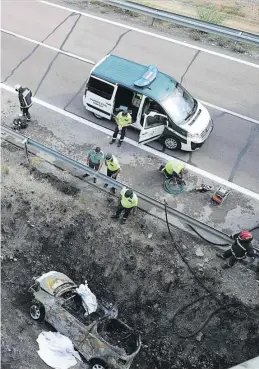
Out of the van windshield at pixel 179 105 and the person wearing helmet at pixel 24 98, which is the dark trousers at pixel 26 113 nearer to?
the person wearing helmet at pixel 24 98

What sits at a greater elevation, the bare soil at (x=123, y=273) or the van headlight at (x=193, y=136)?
the van headlight at (x=193, y=136)

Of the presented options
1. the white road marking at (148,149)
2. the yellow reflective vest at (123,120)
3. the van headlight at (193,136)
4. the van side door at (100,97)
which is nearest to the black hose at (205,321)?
the white road marking at (148,149)

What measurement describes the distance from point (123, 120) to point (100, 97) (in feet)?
4.70

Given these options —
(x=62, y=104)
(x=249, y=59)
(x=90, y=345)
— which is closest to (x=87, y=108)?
(x=62, y=104)

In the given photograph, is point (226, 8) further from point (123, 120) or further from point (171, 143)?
point (123, 120)

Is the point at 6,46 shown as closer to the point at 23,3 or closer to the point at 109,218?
the point at 23,3

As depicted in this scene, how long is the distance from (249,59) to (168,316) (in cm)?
1111

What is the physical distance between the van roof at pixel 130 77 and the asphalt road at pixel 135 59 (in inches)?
64.9

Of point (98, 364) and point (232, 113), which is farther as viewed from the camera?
point (232, 113)

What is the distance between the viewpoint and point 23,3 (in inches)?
772

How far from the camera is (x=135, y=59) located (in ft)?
56.0

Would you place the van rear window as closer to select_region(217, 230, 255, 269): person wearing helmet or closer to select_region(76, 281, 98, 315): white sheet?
select_region(217, 230, 255, 269): person wearing helmet

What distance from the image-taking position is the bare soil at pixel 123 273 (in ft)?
33.2

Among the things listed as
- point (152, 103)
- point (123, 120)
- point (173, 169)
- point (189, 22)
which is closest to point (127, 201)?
point (173, 169)
